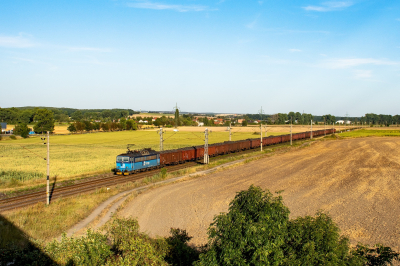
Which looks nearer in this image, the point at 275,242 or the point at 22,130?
the point at 275,242

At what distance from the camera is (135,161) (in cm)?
4112

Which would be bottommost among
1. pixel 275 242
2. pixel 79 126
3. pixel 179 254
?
pixel 179 254

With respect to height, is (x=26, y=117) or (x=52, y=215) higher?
(x=26, y=117)

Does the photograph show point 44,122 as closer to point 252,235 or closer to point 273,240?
point 252,235

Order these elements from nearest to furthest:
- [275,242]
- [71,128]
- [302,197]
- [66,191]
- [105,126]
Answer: [275,242]
[302,197]
[66,191]
[71,128]
[105,126]

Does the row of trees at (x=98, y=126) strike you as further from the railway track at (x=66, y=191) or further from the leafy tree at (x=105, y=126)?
the railway track at (x=66, y=191)

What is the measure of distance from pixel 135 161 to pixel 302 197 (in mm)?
22552

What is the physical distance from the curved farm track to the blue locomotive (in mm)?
8445

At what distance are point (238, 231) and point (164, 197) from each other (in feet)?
70.7

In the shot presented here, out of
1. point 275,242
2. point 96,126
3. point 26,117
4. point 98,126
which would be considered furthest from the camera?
point 26,117

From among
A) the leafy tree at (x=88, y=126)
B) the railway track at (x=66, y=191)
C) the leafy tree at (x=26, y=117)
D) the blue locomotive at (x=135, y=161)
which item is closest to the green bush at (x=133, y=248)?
the railway track at (x=66, y=191)

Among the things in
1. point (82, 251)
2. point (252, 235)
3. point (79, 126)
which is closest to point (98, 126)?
point (79, 126)

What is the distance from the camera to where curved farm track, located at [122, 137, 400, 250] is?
68.9ft

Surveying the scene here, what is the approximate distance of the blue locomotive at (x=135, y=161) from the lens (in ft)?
133
